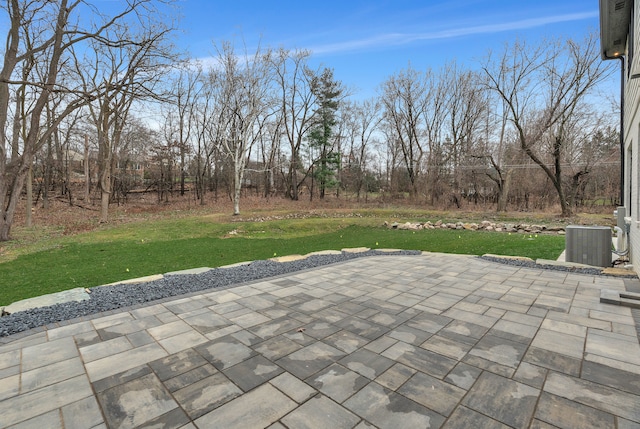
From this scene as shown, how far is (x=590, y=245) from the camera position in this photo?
185 inches

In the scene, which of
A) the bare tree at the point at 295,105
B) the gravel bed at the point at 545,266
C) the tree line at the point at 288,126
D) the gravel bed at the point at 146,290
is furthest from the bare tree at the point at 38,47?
the bare tree at the point at 295,105

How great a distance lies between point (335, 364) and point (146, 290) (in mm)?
2634

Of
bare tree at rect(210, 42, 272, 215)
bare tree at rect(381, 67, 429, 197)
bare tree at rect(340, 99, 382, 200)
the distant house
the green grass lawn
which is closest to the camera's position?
the distant house

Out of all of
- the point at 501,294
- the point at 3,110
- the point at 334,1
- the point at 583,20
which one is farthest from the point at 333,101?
the point at 501,294

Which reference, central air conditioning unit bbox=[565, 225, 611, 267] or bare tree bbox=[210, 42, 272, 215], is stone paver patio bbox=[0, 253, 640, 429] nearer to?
central air conditioning unit bbox=[565, 225, 611, 267]

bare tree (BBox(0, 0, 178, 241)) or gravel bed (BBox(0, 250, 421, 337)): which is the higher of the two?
bare tree (BBox(0, 0, 178, 241))

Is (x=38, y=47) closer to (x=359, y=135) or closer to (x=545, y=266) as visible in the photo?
(x=545, y=266)

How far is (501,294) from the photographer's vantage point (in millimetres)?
3402

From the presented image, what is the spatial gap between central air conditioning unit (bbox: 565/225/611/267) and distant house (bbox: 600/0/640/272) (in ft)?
0.96

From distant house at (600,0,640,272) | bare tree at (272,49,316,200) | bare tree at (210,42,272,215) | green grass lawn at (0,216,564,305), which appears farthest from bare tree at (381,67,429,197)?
distant house at (600,0,640,272)

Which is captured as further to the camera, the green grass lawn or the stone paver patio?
the green grass lawn

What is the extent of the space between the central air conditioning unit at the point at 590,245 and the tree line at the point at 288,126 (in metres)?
8.62

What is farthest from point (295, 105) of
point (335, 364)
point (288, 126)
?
point (335, 364)

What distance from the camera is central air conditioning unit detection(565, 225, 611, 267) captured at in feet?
15.2
